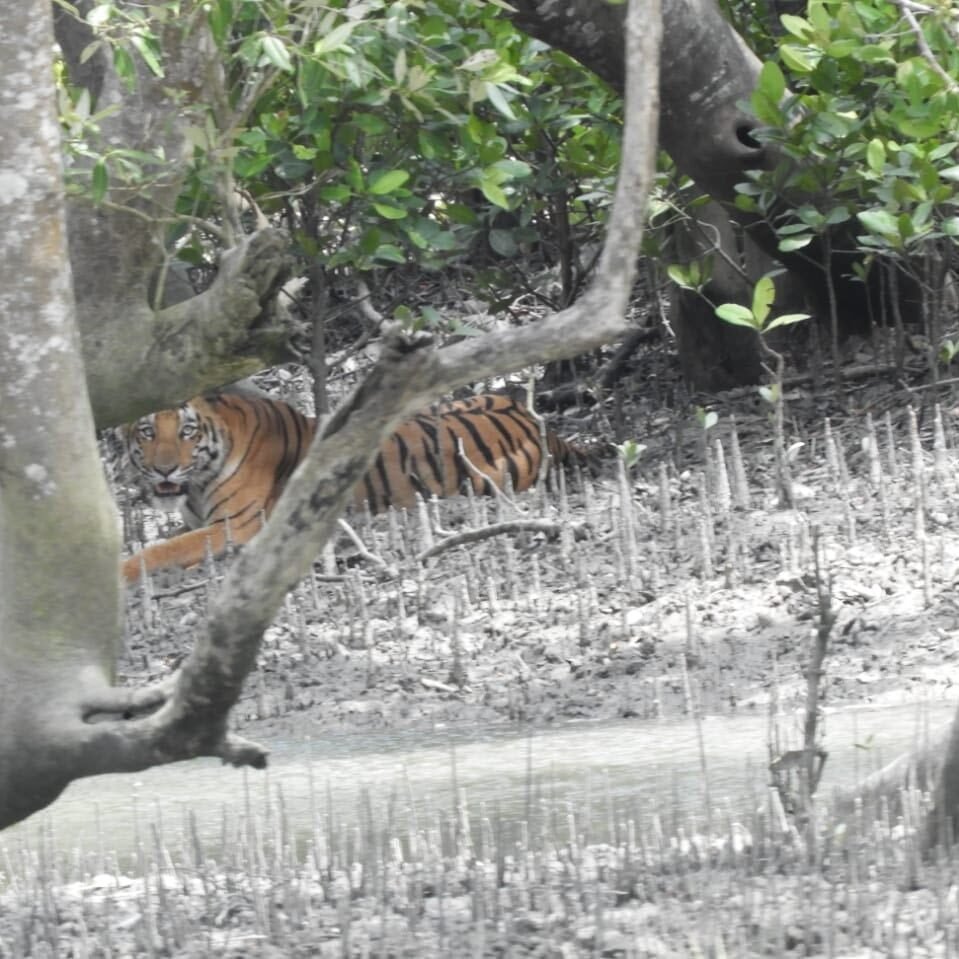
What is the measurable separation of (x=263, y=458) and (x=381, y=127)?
2.42 meters

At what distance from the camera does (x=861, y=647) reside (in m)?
7.55

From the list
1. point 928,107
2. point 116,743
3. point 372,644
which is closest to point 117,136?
point 372,644

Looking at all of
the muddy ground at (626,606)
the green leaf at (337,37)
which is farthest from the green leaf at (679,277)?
the green leaf at (337,37)

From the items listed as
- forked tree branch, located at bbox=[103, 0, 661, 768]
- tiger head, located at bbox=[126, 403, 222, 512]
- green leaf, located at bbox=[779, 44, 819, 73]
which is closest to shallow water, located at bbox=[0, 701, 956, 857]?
forked tree branch, located at bbox=[103, 0, 661, 768]

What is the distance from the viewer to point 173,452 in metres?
9.98

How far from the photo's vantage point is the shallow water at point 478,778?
5.70m

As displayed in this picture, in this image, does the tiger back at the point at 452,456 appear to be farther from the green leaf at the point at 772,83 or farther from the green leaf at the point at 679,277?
the green leaf at the point at 772,83

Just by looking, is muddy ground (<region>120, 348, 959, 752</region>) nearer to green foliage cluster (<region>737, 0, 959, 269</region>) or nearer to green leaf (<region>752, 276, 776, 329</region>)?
green leaf (<region>752, 276, 776, 329</region>)

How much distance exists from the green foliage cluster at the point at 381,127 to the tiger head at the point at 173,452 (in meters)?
1.04

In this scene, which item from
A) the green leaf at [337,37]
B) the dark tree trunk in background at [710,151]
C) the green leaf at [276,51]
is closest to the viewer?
the green leaf at [337,37]

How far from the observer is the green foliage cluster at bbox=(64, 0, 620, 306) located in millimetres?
6348

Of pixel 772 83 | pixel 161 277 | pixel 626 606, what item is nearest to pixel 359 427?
pixel 161 277

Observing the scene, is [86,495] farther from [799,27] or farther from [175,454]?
[175,454]

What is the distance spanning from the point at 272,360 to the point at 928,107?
358cm
